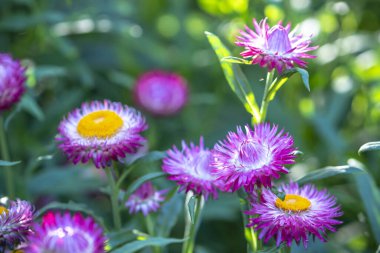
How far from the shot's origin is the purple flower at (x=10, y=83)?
1.59m

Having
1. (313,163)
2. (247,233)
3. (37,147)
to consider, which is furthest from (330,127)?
(247,233)

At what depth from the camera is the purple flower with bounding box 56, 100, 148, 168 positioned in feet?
4.46

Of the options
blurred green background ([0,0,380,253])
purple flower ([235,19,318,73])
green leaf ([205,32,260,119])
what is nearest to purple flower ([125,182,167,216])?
green leaf ([205,32,260,119])

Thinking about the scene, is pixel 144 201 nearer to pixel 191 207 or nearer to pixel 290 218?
pixel 191 207

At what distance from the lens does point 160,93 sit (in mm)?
2713

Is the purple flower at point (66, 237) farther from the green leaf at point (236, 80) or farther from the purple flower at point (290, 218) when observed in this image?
the green leaf at point (236, 80)

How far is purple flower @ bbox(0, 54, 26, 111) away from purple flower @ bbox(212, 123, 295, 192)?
62 cm

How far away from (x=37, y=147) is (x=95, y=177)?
0.29 meters

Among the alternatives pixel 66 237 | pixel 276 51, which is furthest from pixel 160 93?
pixel 66 237

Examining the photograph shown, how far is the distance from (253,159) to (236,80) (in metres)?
0.27

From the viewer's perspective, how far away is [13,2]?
269cm

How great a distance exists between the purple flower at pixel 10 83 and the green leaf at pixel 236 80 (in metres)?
0.52

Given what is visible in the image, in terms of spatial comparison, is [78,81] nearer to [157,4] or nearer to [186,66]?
[186,66]

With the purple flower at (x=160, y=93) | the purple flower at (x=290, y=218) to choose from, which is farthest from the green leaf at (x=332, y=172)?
the purple flower at (x=160, y=93)
